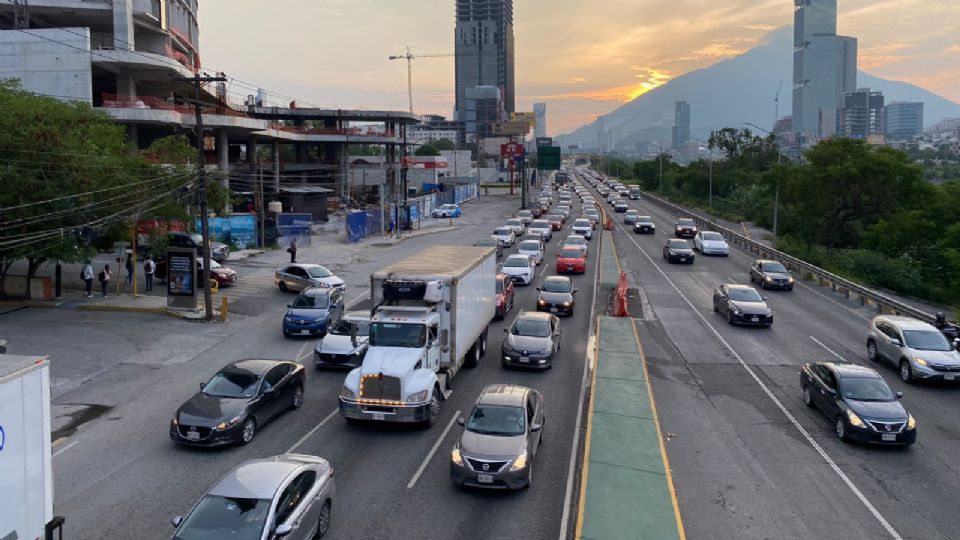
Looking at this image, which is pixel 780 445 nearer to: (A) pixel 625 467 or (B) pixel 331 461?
(A) pixel 625 467

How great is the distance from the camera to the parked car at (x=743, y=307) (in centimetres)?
2906

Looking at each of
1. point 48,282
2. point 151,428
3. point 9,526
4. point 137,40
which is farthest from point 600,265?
point 137,40

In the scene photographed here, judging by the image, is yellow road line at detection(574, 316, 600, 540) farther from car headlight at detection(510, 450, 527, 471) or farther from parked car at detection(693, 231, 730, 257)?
parked car at detection(693, 231, 730, 257)

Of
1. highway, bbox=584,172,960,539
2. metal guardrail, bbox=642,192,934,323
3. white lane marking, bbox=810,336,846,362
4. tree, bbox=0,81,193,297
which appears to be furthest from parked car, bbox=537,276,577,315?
tree, bbox=0,81,193,297

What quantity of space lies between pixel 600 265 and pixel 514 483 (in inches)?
1287

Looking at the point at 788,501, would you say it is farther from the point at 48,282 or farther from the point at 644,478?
the point at 48,282

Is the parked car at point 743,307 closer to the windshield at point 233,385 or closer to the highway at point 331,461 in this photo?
the highway at point 331,461

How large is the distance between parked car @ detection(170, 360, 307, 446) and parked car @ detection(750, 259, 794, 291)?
87.8ft

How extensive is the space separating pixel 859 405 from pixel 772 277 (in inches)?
870

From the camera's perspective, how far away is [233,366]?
1767 cm

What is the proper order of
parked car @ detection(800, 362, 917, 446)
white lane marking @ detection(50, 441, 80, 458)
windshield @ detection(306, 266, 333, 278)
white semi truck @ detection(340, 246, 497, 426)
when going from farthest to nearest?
1. windshield @ detection(306, 266, 333, 278)
2. white semi truck @ detection(340, 246, 497, 426)
3. parked car @ detection(800, 362, 917, 446)
4. white lane marking @ detection(50, 441, 80, 458)

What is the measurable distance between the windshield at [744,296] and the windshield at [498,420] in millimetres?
18092

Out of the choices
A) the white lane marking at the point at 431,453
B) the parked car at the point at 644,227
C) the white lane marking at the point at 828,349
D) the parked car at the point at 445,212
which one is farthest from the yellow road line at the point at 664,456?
the parked car at the point at 445,212

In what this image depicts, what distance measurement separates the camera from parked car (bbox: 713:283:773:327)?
2906 centimetres
